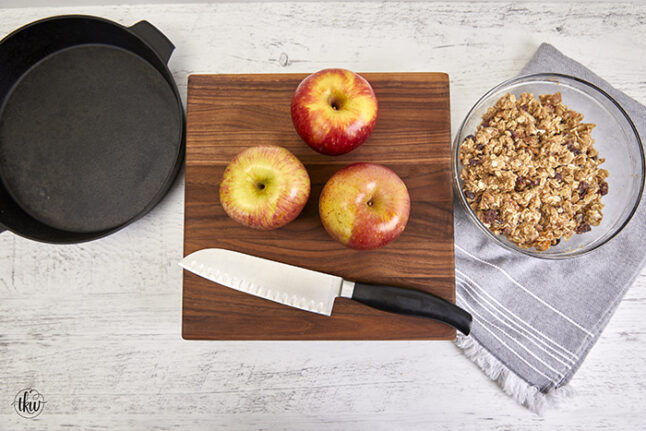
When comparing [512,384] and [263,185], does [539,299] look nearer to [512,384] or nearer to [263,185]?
[512,384]

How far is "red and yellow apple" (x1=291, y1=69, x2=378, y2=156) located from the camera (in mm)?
614

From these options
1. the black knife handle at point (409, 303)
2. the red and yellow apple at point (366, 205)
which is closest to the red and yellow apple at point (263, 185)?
the red and yellow apple at point (366, 205)

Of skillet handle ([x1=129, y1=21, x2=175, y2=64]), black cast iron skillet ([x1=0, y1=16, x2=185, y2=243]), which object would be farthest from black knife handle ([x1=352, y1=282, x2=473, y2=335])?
skillet handle ([x1=129, y1=21, x2=175, y2=64])

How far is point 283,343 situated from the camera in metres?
0.87

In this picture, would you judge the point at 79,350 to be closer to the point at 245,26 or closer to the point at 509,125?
the point at 245,26

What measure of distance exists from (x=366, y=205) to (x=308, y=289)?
0.18 m

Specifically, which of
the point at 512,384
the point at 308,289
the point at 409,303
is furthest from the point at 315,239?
the point at 512,384

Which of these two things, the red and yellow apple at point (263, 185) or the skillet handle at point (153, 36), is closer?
the red and yellow apple at point (263, 185)

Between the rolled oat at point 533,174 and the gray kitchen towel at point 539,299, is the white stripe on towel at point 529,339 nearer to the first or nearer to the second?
the gray kitchen towel at point 539,299

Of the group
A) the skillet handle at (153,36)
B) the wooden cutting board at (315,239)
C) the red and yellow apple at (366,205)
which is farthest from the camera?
the skillet handle at (153,36)

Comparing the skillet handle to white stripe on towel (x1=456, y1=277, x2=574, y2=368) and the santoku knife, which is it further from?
white stripe on towel (x1=456, y1=277, x2=574, y2=368)

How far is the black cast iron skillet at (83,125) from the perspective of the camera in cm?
85

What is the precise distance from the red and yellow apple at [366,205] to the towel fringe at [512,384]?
379 mm

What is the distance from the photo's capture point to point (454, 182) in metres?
0.76
